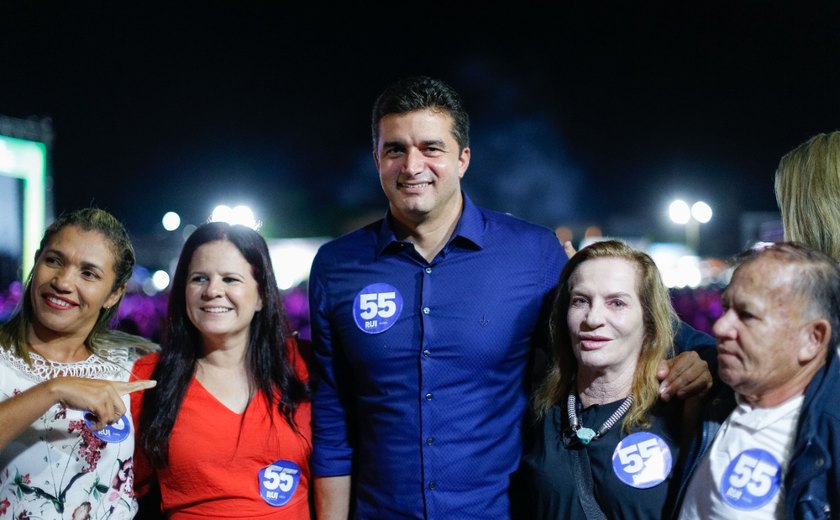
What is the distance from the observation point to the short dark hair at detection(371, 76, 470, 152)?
2824 millimetres

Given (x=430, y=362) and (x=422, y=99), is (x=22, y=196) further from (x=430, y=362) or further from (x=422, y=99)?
(x=430, y=362)

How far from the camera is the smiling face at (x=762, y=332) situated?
211 centimetres

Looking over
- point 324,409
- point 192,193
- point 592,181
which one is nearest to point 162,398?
point 324,409

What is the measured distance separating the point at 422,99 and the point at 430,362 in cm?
103

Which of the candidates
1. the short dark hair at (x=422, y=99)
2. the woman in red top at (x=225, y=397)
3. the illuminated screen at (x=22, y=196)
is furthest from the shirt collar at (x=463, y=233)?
the illuminated screen at (x=22, y=196)

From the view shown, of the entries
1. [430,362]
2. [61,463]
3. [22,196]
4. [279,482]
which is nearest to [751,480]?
[430,362]

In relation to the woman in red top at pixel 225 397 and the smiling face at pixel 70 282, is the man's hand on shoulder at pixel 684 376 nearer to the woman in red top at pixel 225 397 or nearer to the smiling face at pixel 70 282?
the woman in red top at pixel 225 397

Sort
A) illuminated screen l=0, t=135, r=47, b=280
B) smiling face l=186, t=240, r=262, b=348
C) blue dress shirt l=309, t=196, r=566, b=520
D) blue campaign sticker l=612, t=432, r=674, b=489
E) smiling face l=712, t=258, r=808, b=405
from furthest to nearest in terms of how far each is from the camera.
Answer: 1. illuminated screen l=0, t=135, r=47, b=280
2. smiling face l=186, t=240, r=262, b=348
3. blue dress shirt l=309, t=196, r=566, b=520
4. blue campaign sticker l=612, t=432, r=674, b=489
5. smiling face l=712, t=258, r=808, b=405

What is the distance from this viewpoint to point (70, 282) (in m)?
2.83

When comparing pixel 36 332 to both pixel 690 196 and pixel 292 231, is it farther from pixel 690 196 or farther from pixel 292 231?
pixel 292 231

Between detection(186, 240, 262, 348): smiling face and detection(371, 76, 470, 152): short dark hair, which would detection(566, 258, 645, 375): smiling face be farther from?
detection(186, 240, 262, 348): smiling face

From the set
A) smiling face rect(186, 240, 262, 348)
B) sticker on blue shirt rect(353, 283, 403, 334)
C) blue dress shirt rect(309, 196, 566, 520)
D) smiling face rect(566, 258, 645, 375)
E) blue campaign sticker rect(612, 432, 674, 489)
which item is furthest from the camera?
smiling face rect(186, 240, 262, 348)

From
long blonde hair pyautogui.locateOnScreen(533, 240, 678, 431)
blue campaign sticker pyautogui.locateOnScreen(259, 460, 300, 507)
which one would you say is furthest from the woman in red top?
long blonde hair pyautogui.locateOnScreen(533, 240, 678, 431)

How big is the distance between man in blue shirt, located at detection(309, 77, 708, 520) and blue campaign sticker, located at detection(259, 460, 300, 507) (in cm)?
12
